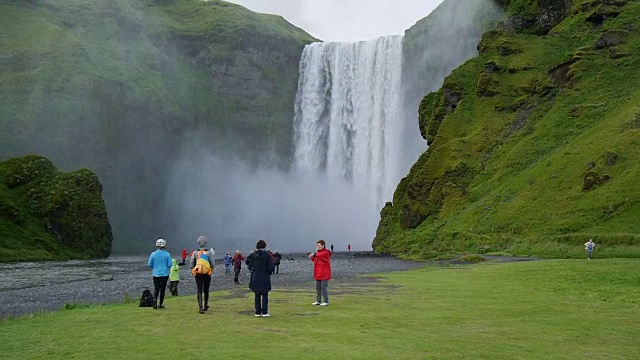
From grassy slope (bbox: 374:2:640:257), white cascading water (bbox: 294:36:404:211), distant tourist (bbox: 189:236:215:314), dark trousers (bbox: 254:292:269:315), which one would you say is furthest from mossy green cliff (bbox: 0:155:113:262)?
dark trousers (bbox: 254:292:269:315)

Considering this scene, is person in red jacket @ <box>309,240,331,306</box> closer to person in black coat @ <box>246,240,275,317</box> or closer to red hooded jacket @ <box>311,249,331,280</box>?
red hooded jacket @ <box>311,249,331,280</box>

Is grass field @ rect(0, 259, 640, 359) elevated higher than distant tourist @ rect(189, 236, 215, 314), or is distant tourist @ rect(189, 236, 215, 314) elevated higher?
distant tourist @ rect(189, 236, 215, 314)

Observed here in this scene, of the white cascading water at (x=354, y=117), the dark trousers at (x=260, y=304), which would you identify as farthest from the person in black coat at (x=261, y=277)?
the white cascading water at (x=354, y=117)

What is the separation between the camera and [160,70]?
495 ft

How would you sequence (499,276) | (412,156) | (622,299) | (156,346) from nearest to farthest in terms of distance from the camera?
(156,346)
(622,299)
(499,276)
(412,156)

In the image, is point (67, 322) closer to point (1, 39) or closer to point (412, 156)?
point (412, 156)

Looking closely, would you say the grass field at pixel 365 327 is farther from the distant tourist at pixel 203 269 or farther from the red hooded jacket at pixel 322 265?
the red hooded jacket at pixel 322 265

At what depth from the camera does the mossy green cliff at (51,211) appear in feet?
281

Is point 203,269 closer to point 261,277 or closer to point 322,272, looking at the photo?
point 261,277

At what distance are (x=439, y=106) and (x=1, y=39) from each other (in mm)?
107408

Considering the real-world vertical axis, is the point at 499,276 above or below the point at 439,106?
below

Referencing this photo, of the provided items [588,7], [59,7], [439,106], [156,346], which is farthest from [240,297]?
[59,7]

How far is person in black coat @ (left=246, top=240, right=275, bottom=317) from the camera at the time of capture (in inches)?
702

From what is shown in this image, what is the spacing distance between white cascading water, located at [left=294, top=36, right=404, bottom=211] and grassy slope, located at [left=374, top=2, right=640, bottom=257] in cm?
1887
